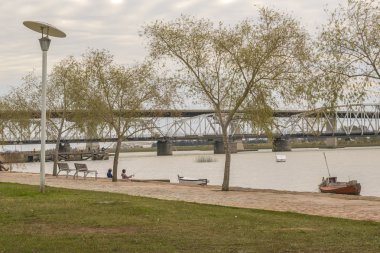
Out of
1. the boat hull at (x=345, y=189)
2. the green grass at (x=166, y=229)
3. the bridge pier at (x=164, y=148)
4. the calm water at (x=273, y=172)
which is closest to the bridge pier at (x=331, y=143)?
the bridge pier at (x=164, y=148)

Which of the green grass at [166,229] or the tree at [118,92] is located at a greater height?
the tree at [118,92]

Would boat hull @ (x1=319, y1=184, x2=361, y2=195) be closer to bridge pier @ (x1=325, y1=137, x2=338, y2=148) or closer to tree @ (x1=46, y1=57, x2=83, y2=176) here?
tree @ (x1=46, y1=57, x2=83, y2=176)

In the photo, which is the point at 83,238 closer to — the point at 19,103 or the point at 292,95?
the point at 292,95

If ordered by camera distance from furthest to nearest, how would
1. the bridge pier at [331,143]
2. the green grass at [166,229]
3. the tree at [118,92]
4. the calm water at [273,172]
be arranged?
the bridge pier at [331,143], the calm water at [273,172], the tree at [118,92], the green grass at [166,229]

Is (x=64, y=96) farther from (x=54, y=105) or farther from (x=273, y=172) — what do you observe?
(x=273, y=172)

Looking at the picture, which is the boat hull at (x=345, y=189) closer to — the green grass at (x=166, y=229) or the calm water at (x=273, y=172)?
the calm water at (x=273, y=172)

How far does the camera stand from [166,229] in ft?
39.6

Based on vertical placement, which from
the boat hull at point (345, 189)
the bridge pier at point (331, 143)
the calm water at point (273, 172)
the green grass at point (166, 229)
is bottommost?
the calm water at point (273, 172)

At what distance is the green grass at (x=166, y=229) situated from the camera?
32.9 ft

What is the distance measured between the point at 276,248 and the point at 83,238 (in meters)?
3.68

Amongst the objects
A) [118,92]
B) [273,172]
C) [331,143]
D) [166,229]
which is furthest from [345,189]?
[331,143]

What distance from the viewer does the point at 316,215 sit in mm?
15945

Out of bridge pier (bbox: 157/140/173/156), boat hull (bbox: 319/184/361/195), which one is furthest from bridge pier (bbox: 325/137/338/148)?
boat hull (bbox: 319/184/361/195)

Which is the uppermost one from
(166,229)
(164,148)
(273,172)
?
(164,148)
